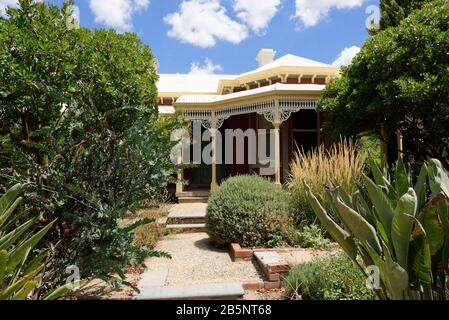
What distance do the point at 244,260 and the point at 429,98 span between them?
4494 mm

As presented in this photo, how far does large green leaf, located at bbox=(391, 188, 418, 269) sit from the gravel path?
8.90ft

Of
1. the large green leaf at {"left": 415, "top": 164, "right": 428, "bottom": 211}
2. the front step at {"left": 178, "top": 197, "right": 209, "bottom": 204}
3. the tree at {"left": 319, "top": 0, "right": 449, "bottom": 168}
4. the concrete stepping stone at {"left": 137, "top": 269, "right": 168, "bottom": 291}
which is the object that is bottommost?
the concrete stepping stone at {"left": 137, "top": 269, "right": 168, "bottom": 291}

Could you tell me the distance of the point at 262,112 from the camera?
1027 centimetres

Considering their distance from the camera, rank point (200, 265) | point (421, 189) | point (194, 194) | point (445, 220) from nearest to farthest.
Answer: point (445, 220), point (421, 189), point (200, 265), point (194, 194)

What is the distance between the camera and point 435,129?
20.9 ft

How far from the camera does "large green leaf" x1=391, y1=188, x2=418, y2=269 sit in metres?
1.69

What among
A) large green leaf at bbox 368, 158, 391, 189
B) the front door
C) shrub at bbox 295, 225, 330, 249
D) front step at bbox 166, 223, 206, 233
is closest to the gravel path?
front step at bbox 166, 223, 206, 233

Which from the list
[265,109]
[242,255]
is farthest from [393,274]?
[265,109]

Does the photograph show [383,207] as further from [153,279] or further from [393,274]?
[153,279]

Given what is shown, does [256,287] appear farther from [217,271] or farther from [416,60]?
[416,60]

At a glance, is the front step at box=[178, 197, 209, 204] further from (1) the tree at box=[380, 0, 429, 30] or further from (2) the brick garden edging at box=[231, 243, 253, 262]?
(1) the tree at box=[380, 0, 429, 30]

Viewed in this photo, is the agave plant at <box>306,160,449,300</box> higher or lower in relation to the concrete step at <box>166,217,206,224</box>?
higher

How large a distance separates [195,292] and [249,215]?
2085 mm

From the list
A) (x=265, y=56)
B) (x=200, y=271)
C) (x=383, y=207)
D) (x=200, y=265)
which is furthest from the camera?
Result: (x=265, y=56)
